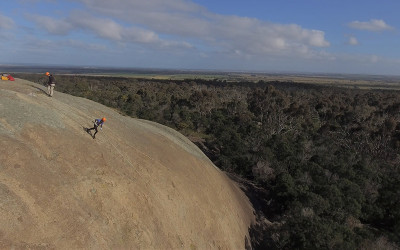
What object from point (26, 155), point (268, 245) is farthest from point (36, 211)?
point (268, 245)

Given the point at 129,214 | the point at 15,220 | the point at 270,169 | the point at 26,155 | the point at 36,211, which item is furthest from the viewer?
the point at 270,169

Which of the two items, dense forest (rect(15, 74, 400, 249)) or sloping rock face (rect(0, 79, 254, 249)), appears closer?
sloping rock face (rect(0, 79, 254, 249))

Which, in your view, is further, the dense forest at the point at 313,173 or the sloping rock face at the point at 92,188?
the dense forest at the point at 313,173

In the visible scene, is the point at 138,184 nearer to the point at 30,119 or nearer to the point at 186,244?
the point at 186,244

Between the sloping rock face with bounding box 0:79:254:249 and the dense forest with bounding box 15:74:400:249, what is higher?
the sloping rock face with bounding box 0:79:254:249

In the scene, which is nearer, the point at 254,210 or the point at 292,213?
the point at 292,213

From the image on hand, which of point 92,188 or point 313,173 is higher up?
point 92,188

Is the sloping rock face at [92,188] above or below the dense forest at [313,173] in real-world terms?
above

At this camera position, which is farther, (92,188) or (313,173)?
(313,173)
